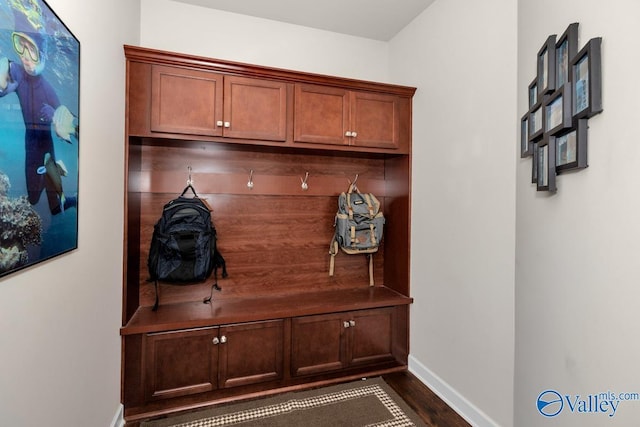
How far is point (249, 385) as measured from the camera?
7.08 ft

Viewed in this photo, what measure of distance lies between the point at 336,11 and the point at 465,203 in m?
1.83

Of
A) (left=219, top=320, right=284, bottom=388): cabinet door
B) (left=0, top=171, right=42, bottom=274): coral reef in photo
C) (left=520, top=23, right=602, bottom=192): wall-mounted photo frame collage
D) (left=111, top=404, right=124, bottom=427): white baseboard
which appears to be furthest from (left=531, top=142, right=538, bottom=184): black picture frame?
(left=111, top=404, right=124, bottom=427): white baseboard

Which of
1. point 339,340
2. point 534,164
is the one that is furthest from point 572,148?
point 339,340

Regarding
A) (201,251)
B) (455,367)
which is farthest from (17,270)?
(455,367)

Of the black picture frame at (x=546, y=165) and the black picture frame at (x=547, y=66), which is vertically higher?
the black picture frame at (x=547, y=66)

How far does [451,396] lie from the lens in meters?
2.10

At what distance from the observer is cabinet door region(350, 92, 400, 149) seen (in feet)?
7.88

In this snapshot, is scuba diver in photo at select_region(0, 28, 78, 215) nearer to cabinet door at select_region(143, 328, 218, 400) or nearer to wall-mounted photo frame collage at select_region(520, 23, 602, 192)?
cabinet door at select_region(143, 328, 218, 400)

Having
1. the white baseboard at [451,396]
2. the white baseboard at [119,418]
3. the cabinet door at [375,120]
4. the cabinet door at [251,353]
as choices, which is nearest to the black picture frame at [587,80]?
the cabinet door at [375,120]

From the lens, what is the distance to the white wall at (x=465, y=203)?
1.73 m

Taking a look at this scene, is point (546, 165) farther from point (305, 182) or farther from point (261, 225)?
point (261, 225)

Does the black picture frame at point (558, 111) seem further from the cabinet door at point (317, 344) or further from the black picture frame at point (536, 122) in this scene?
the cabinet door at point (317, 344)

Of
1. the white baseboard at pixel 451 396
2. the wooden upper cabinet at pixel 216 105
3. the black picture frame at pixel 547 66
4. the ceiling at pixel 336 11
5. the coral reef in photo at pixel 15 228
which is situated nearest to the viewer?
the coral reef in photo at pixel 15 228

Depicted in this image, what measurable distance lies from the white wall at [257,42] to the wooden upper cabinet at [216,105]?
0.54 meters
